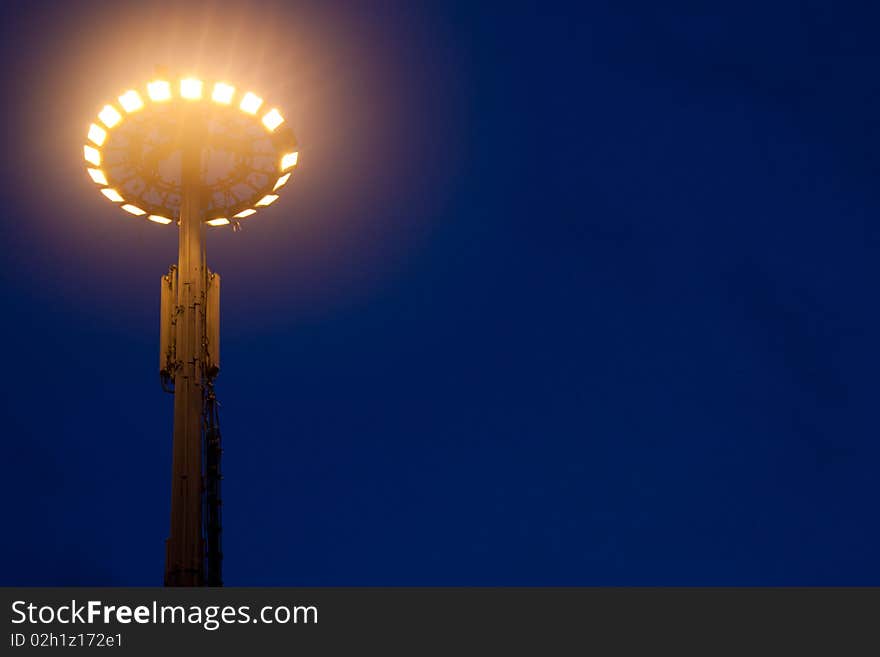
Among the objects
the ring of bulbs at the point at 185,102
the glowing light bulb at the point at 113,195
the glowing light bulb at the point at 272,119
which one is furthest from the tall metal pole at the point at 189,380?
the glowing light bulb at the point at 272,119

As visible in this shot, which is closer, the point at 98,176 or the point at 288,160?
the point at 98,176

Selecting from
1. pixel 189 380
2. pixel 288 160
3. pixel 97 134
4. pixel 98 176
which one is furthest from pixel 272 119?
pixel 189 380

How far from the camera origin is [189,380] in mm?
22516

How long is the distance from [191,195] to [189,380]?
5.27 m

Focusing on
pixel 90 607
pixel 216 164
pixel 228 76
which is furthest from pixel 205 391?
pixel 228 76

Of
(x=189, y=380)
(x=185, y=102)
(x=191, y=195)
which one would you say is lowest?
(x=189, y=380)

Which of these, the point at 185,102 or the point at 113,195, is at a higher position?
the point at 185,102

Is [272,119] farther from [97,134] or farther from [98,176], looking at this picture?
[98,176]

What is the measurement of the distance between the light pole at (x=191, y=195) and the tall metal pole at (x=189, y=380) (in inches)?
0.9

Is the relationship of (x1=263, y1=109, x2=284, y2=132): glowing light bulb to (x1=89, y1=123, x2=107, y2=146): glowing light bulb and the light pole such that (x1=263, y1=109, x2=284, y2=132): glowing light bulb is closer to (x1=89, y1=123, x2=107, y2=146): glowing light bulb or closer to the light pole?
the light pole

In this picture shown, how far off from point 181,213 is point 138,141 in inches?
81.3

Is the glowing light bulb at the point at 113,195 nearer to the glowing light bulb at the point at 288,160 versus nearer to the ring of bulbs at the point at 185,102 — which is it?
the ring of bulbs at the point at 185,102

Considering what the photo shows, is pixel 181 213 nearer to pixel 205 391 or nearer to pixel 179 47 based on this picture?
pixel 205 391

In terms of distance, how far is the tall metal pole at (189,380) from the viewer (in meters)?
20.6
